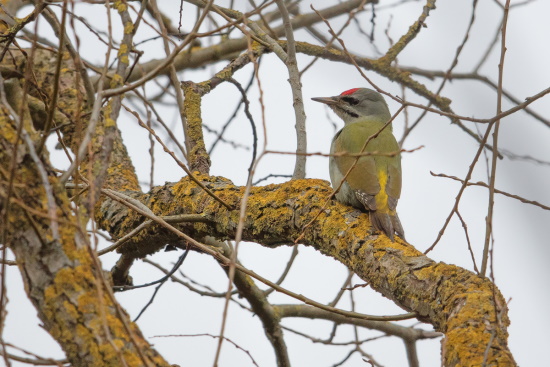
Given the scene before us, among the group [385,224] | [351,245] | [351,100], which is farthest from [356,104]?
[351,245]

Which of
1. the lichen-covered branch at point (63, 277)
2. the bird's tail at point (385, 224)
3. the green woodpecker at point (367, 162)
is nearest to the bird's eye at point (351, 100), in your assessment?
the green woodpecker at point (367, 162)

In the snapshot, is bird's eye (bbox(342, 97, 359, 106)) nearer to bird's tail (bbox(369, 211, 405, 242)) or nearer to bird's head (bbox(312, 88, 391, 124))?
bird's head (bbox(312, 88, 391, 124))

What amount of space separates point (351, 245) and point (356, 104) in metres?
3.41

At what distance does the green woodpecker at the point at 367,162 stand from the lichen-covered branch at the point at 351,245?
21cm

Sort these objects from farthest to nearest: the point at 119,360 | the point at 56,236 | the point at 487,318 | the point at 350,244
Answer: the point at 350,244 < the point at 487,318 < the point at 56,236 < the point at 119,360

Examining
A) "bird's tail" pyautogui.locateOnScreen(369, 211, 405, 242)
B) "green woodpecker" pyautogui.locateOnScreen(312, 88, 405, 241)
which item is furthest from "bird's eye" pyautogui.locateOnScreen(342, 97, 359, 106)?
"bird's tail" pyautogui.locateOnScreen(369, 211, 405, 242)

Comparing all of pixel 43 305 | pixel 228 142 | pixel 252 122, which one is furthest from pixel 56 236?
pixel 228 142

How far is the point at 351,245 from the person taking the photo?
3646mm

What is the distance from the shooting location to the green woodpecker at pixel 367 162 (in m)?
4.48

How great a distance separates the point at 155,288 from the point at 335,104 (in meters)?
2.81

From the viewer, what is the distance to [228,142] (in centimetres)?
668

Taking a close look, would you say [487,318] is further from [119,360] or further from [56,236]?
[56,236]

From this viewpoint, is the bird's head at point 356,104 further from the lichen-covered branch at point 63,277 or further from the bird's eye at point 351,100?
the lichen-covered branch at point 63,277

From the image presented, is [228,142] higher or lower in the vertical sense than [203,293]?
higher
